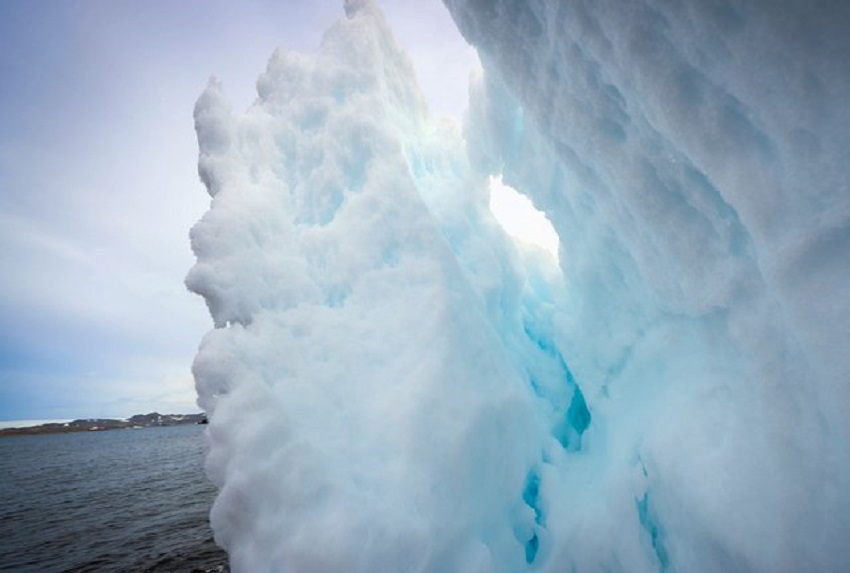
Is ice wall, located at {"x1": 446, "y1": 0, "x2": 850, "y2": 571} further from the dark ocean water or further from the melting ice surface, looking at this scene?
the dark ocean water

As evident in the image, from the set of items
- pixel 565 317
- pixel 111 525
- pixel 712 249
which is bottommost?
pixel 111 525

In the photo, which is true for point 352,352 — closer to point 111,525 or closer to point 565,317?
point 565,317

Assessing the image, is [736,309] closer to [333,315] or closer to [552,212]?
[552,212]

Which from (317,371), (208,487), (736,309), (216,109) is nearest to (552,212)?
(736,309)

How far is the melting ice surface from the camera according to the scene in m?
3.07

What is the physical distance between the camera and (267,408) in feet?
14.1

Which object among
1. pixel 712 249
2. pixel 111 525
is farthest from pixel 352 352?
pixel 111 525

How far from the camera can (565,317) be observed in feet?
25.4

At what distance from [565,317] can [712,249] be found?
13.0 ft

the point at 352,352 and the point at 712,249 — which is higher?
the point at 712,249

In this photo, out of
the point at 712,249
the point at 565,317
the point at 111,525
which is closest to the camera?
the point at 712,249

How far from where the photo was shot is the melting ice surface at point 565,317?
3070 millimetres

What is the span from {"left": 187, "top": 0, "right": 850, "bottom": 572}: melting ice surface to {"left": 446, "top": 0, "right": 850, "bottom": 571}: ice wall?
2cm

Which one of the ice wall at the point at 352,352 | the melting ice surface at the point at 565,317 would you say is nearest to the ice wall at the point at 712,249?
the melting ice surface at the point at 565,317
